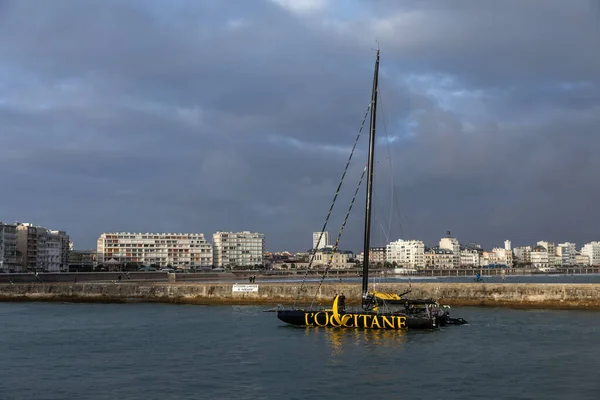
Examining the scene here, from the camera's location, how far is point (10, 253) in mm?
168500

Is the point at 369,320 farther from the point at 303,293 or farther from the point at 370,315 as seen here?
the point at 303,293

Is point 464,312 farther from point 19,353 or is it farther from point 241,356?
point 19,353

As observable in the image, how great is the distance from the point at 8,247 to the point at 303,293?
13934cm

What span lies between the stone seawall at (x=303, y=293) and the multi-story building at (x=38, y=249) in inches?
4464

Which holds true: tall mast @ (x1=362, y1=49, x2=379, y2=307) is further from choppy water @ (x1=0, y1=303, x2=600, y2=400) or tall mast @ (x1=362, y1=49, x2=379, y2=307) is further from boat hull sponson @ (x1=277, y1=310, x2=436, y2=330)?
choppy water @ (x1=0, y1=303, x2=600, y2=400)

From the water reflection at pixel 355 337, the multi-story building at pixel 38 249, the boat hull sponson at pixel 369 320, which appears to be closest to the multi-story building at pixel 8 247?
the multi-story building at pixel 38 249

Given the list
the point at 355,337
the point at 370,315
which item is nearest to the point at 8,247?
the point at 370,315

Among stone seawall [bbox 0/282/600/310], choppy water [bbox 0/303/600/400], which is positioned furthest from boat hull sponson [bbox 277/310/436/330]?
stone seawall [bbox 0/282/600/310]

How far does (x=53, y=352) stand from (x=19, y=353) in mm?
1775

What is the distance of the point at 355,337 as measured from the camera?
35.8 metres

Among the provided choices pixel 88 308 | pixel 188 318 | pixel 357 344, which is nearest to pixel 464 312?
pixel 357 344

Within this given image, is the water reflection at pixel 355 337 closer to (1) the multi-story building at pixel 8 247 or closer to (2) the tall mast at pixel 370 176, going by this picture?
(2) the tall mast at pixel 370 176

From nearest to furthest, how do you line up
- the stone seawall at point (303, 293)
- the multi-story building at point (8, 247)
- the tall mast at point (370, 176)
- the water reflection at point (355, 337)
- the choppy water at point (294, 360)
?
the choppy water at point (294, 360) → the water reflection at point (355, 337) → the tall mast at point (370, 176) → the stone seawall at point (303, 293) → the multi-story building at point (8, 247)

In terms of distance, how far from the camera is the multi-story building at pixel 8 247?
540 ft
